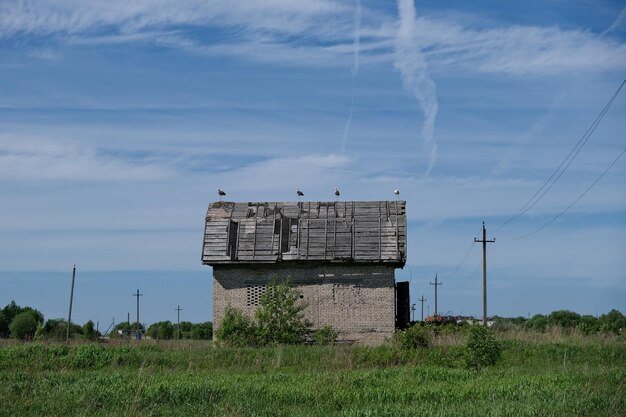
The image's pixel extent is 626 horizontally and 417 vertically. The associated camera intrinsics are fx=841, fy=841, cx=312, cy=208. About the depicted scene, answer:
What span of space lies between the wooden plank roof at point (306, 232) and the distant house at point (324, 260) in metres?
0.04

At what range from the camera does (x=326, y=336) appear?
34.9 m

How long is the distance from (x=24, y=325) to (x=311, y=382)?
42.8 m

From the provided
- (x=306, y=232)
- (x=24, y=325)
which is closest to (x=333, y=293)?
(x=306, y=232)

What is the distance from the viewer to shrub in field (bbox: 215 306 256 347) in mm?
34844

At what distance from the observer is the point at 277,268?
3616 cm

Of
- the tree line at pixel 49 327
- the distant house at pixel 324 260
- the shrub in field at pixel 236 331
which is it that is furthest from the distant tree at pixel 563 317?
the shrub in field at pixel 236 331

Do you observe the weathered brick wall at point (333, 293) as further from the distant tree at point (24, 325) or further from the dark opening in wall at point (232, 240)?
the distant tree at point (24, 325)

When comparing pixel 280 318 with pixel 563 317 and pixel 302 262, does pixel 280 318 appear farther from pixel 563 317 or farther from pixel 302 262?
pixel 563 317

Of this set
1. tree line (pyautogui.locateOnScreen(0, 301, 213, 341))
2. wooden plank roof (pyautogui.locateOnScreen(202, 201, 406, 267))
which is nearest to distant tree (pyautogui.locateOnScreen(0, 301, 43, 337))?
tree line (pyautogui.locateOnScreen(0, 301, 213, 341))

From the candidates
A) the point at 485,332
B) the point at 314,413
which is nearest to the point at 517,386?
the point at 314,413

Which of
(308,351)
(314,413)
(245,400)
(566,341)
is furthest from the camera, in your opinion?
(566,341)

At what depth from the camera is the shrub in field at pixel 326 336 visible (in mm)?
34781

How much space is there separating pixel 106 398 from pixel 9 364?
12536 mm

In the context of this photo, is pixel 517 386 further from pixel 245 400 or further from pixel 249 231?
pixel 249 231
